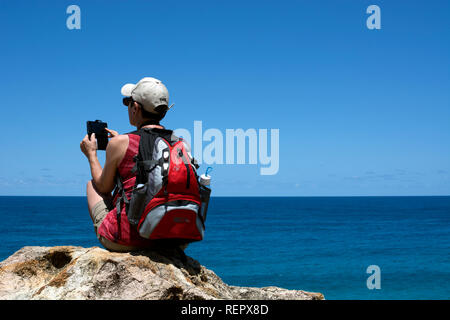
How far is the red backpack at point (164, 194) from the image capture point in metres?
3.80

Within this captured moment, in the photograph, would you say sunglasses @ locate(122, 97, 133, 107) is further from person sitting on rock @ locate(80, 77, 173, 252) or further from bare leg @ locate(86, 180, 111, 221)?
bare leg @ locate(86, 180, 111, 221)

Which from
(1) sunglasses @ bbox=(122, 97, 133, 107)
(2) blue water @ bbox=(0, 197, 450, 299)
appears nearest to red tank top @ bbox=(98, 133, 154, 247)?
(1) sunglasses @ bbox=(122, 97, 133, 107)

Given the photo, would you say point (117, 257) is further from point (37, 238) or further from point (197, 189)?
point (37, 238)

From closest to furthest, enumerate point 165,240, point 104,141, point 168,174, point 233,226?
point 168,174 < point 165,240 < point 104,141 < point 233,226

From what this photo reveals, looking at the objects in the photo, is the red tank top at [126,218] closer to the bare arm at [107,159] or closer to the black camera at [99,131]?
the bare arm at [107,159]

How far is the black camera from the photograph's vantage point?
4.54m

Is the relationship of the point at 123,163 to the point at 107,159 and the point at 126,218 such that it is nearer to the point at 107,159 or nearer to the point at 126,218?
the point at 107,159

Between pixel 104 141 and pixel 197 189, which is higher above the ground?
pixel 104 141

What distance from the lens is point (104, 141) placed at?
179 inches

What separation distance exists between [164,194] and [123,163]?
1.75 feet

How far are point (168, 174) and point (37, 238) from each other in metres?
59.3

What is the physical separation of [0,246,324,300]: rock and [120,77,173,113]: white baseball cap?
130 cm

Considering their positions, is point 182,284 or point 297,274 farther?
point 297,274
